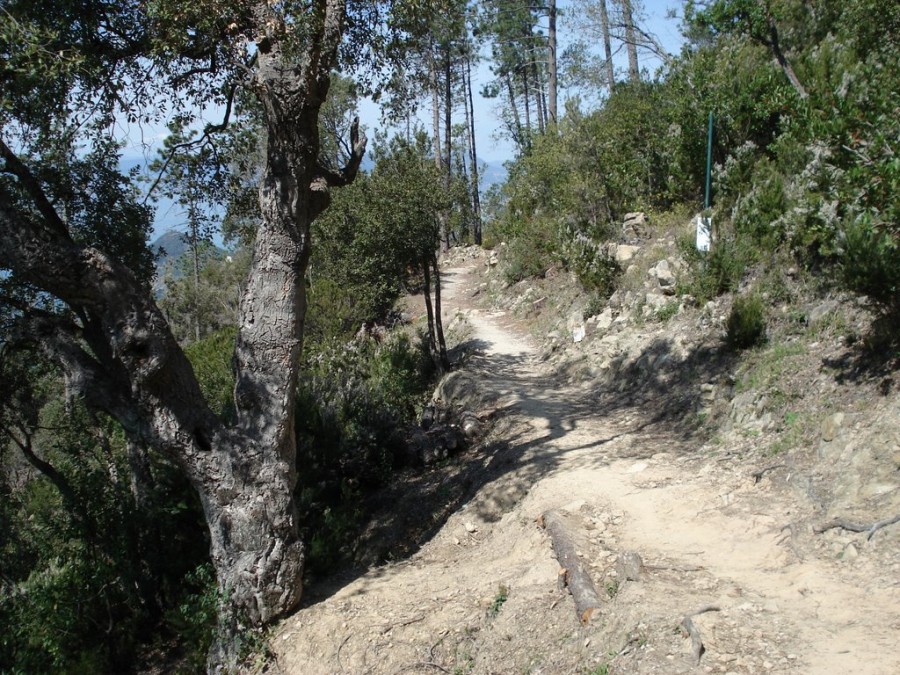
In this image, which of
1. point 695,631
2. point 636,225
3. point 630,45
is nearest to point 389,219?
point 636,225

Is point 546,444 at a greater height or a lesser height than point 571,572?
greater

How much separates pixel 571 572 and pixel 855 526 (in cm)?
203

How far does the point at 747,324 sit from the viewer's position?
8.22 metres

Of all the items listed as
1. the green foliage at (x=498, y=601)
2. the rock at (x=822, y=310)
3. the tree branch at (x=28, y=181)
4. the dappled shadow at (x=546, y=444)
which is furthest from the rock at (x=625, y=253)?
the tree branch at (x=28, y=181)

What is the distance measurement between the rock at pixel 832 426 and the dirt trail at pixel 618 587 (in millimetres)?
691

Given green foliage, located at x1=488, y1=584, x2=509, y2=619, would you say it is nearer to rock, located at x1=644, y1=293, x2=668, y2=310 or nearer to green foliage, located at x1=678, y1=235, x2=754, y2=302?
green foliage, located at x1=678, y1=235, x2=754, y2=302

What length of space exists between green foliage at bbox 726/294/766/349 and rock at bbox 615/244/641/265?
558 cm

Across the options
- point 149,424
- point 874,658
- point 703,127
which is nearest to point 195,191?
point 149,424

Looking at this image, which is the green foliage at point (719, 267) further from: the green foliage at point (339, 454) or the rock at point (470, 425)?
the green foliage at point (339, 454)

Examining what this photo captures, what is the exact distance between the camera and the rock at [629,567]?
495cm

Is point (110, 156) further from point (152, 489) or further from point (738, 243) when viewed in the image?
point (738, 243)

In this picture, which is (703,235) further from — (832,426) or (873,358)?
(832,426)

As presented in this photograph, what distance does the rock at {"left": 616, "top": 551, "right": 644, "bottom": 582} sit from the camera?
16.2 ft

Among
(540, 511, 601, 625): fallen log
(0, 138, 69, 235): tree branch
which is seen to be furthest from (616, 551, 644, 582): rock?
(0, 138, 69, 235): tree branch
